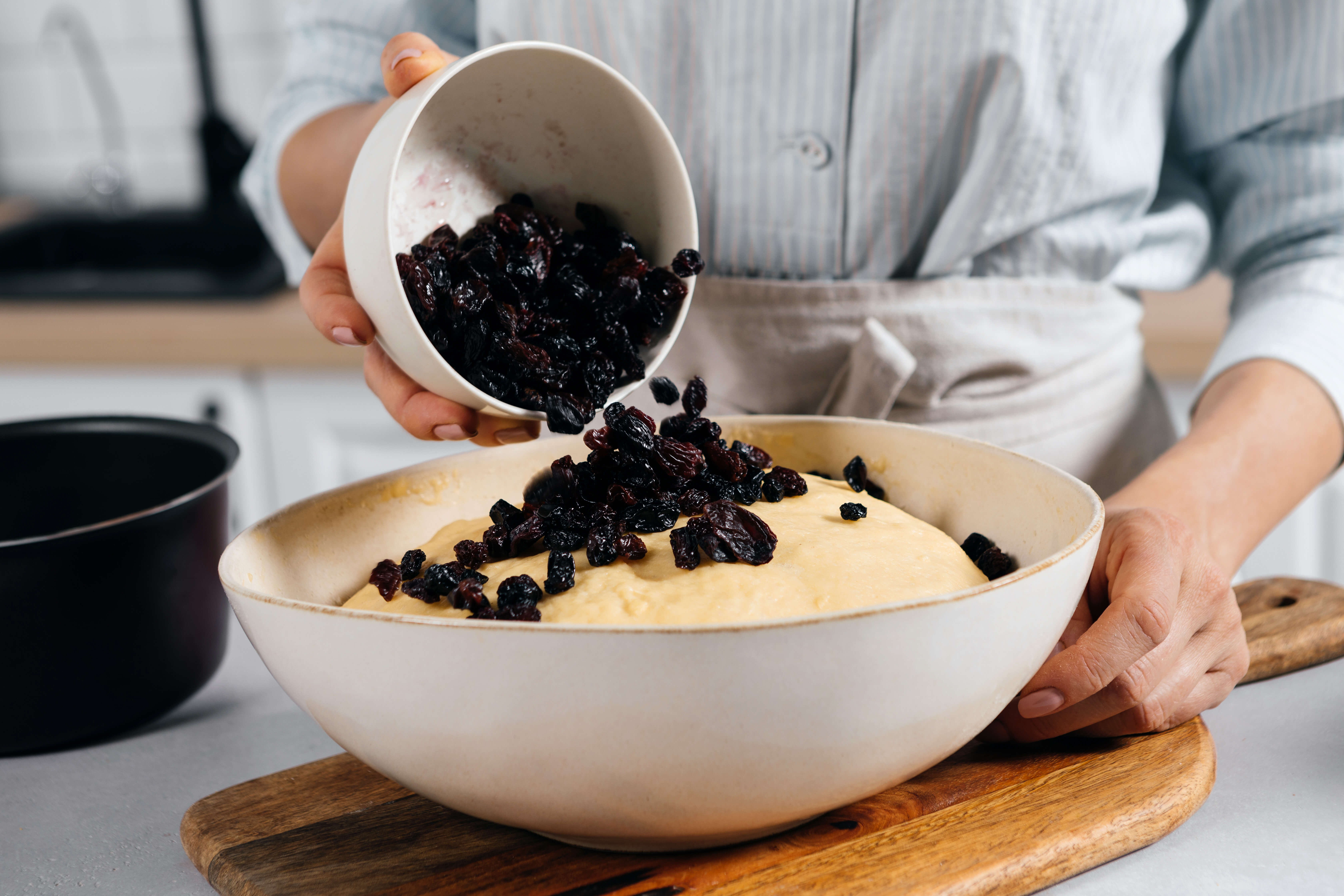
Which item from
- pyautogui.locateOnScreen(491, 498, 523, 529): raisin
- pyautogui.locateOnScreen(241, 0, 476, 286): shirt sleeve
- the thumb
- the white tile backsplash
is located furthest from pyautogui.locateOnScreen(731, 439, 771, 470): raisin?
the white tile backsplash

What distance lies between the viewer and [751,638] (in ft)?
2.04

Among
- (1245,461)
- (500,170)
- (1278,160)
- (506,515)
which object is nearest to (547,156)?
(500,170)

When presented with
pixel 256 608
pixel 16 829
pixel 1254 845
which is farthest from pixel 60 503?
pixel 1254 845

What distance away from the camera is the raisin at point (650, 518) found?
2.94 ft

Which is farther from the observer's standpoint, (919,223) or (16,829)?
(919,223)

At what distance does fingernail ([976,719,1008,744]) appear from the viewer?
Result: 891 millimetres

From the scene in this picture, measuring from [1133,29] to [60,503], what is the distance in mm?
1408

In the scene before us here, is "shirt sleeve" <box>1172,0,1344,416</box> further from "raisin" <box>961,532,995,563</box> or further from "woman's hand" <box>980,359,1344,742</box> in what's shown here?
"raisin" <box>961,532,995,563</box>

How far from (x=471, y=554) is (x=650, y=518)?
0.50ft

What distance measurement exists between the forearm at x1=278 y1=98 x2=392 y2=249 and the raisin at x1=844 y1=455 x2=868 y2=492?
0.71m

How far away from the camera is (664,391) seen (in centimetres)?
113

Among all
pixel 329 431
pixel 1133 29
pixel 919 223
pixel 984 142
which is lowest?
pixel 329 431

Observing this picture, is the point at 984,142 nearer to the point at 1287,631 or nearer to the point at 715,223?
the point at 715,223

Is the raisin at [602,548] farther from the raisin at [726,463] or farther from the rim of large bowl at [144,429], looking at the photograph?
the rim of large bowl at [144,429]
